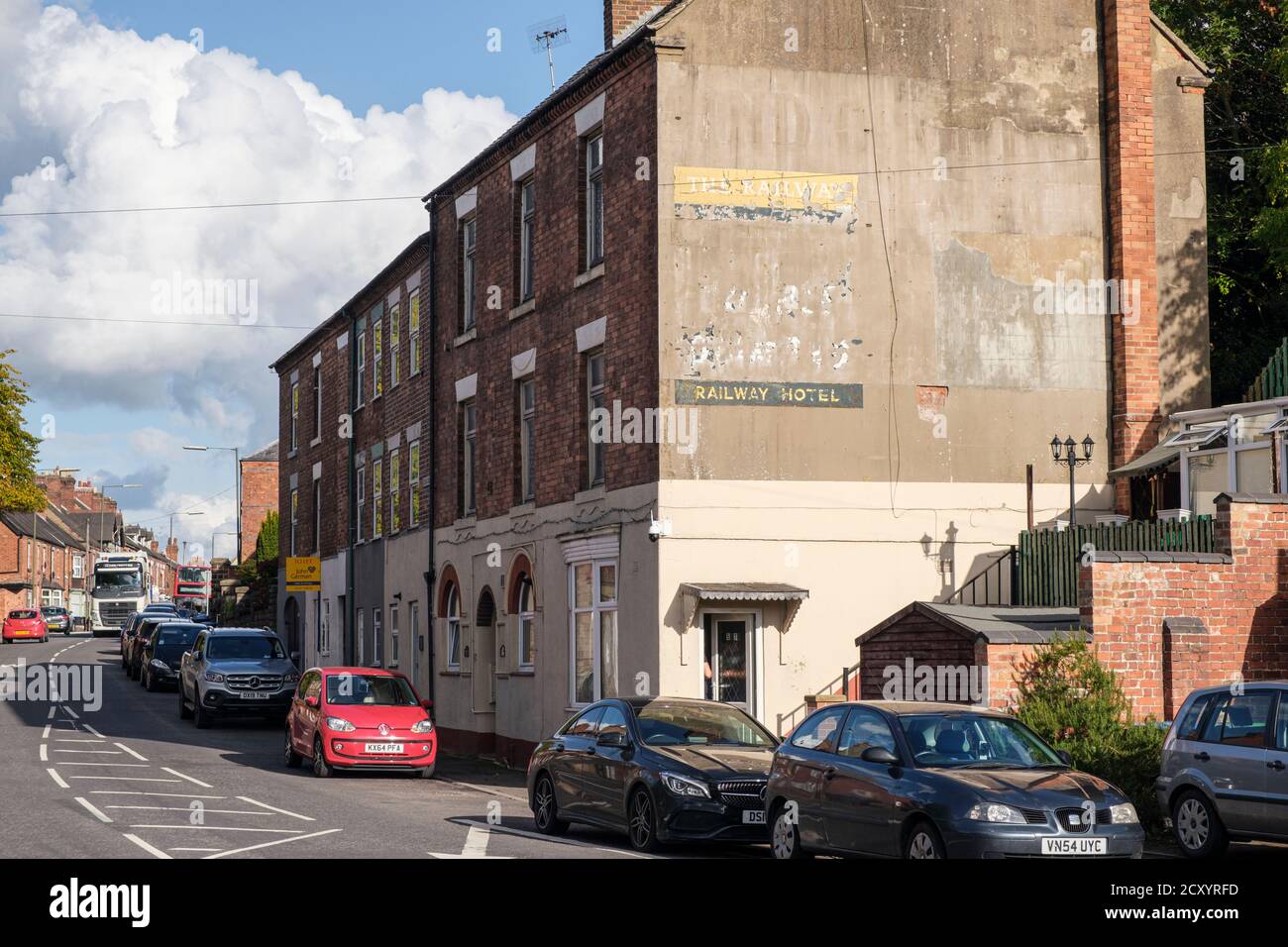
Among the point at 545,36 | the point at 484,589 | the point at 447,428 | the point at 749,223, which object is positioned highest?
the point at 545,36

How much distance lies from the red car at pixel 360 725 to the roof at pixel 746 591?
5.07 metres

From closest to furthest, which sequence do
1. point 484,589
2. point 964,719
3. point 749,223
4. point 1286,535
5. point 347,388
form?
point 964,719, point 1286,535, point 749,223, point 484,589, point 347,388

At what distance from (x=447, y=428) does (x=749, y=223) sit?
A: 10.8m

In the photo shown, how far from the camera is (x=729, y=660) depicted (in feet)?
75.3

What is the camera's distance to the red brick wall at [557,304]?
23.6 m

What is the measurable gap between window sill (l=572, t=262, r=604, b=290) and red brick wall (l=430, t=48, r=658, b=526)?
7 centimetres

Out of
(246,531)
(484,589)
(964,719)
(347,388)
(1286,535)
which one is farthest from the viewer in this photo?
(246,531)

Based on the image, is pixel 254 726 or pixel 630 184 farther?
pixel 254 726

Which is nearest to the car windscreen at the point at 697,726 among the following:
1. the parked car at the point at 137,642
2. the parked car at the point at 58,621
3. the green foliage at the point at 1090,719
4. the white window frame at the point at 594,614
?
the green foliage at the point at 1090,719

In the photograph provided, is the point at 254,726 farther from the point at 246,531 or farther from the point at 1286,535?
the point at 246,531

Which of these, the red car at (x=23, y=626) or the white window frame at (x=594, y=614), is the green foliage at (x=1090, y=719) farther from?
the red car at (x=23, y=626)

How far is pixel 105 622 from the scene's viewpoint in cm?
8894

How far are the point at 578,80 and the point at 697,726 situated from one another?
12.2 m

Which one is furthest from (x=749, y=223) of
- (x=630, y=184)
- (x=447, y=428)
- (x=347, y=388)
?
(x=347, y=388)
